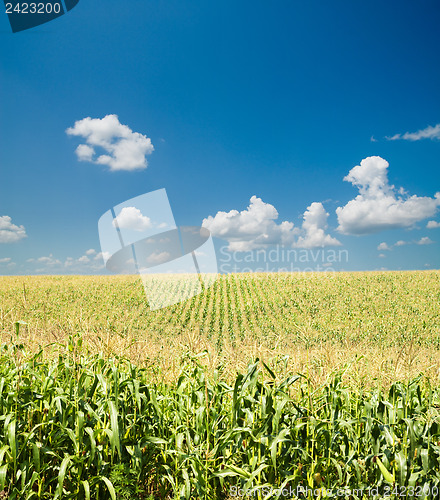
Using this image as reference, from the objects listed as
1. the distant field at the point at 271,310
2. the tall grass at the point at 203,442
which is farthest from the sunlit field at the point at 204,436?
the distant field at the point at 271,310

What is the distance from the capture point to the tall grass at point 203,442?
324 centimetres

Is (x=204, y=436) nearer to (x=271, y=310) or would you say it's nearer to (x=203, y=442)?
(x=203, y=442)

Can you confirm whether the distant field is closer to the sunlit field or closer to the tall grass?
the sunlit field

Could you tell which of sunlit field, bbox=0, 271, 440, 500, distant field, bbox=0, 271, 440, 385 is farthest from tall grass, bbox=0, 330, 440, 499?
distant field, bbox=0, 271, 440, 385

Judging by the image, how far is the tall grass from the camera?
324 cm

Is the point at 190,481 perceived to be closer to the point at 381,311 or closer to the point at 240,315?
the point at 240,315

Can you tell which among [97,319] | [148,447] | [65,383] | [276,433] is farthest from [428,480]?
[97,319]

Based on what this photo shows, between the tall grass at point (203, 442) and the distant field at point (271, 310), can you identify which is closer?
the tall grass at point (203, 442)

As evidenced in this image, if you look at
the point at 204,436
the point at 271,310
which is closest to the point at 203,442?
the point at 204,436

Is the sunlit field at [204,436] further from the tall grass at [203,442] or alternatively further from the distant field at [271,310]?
the distant field at [271,310]

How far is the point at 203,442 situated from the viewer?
3551mm

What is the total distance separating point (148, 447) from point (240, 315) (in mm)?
22267

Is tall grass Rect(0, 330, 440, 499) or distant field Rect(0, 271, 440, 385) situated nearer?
tall grass Rect(0, 330, 440, 499)

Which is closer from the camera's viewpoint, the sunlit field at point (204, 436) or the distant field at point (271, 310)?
Answer: the sunlit field at point (204, 436)
